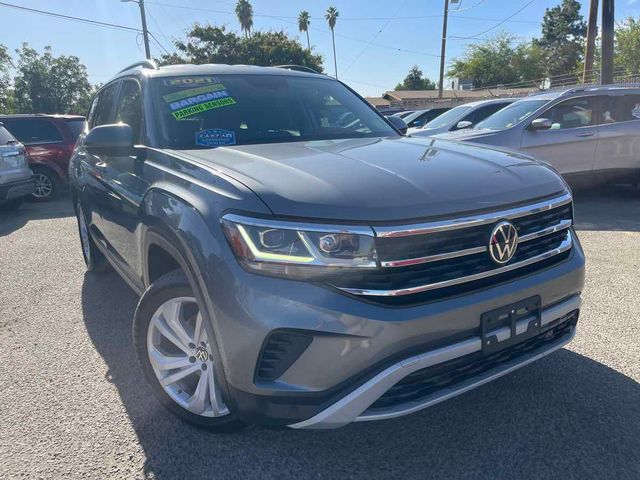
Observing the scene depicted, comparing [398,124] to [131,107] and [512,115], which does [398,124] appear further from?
[512,115]

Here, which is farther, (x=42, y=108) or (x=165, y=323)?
(x=42, y=108)

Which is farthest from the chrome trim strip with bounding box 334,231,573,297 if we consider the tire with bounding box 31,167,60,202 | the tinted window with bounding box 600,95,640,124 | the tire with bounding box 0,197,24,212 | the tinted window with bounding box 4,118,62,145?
the tinted window with bounding box 4,118,62,145

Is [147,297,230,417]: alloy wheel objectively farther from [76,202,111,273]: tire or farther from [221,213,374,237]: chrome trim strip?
[76,202,111,273]: tire

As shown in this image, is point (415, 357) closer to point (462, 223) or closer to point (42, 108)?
point (462, 223)

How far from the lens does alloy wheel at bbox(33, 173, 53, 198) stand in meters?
10.4

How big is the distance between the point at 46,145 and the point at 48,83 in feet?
164

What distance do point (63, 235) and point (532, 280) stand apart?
659 centimetres

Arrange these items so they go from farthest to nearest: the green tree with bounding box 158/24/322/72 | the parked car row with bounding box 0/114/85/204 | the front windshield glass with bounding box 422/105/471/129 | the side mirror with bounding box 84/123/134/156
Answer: the green tree with bounding box 158/24/322/72 → the parked car row with bounding box 0/114/85/204 → the front windshield glass with bounding box 422/105/471/129 → the side mirror with bounding box 84/123/134/156

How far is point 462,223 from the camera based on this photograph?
1983 millimetres

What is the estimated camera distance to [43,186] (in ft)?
34.4

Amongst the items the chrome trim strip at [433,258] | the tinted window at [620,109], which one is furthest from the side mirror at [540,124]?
the chrome trim strip at [433,258]

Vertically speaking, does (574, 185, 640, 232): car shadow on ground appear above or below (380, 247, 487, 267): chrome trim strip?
below

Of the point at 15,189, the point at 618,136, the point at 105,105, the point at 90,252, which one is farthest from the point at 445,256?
the point at 15,189

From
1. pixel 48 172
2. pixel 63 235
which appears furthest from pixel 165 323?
pixel 48 172
